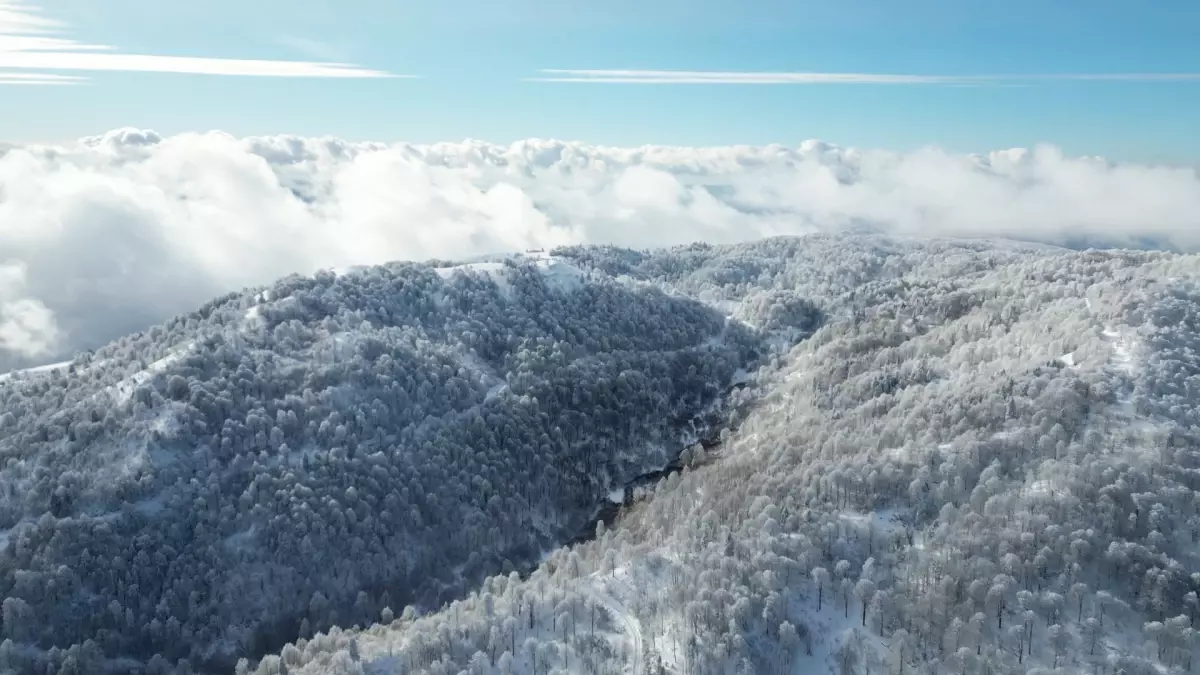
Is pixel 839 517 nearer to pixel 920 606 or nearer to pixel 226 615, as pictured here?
pixel 920 606

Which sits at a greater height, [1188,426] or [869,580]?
[1188,426]

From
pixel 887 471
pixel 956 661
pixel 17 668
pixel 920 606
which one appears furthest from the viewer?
pixel 887 471

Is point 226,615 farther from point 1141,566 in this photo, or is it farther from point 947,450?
point 1141,566

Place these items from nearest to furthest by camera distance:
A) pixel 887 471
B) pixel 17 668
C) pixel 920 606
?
1. pixel 920 606
2. pixel 17 668
3. pixel 887 471

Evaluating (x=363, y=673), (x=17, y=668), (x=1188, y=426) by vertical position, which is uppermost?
(x=1188, y=426)

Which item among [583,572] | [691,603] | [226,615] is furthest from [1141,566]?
[226,615]

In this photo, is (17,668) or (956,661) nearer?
(956,661)

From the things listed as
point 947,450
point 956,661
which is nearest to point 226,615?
point 956,661

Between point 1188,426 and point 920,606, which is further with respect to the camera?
point 1188,426

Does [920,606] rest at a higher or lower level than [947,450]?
lower
